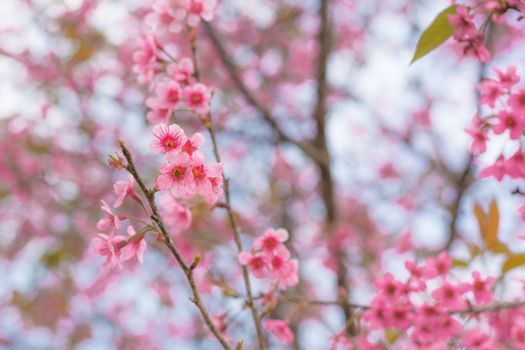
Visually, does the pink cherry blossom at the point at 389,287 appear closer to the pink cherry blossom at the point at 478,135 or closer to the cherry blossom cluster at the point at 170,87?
the pink cherry blossom at the point at 478,135

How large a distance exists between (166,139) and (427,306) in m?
1.06

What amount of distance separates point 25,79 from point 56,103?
498 mm

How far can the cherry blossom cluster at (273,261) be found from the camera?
5.99 feet

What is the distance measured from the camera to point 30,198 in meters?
5.36

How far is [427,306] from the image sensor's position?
195 centimetres

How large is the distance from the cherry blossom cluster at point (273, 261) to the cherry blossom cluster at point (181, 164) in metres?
0.44

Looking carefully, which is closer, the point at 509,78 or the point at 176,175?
the point at 176,175

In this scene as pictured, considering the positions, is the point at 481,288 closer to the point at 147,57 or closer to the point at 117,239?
the point at 117,239

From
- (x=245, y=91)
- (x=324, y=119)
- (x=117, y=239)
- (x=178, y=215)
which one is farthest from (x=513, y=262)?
(x=324, y=119)

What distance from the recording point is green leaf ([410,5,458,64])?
1739mm

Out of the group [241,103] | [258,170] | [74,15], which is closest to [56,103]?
[74,15]

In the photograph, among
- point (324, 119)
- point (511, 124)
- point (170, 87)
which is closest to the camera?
point (511, 124)

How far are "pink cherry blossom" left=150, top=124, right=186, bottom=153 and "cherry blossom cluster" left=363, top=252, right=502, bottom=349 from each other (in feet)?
3.08

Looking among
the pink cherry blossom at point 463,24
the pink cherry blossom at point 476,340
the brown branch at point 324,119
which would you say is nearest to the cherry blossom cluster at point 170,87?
the pink cherry blossom at point 463,24
